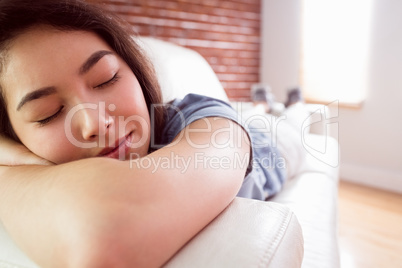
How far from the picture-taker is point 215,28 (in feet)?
8.63

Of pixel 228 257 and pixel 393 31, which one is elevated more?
pixel 393 31

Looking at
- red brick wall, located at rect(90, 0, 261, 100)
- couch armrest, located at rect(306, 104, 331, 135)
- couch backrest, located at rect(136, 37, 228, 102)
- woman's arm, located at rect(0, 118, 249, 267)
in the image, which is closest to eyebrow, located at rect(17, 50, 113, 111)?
woman's arm, located at rect(0, 118, 249, 267)

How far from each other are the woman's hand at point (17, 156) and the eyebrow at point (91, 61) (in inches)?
7.2

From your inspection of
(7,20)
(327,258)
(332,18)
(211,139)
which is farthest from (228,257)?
(332,18)

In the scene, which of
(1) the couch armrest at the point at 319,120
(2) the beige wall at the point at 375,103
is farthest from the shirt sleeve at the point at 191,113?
(2) the beige wall at the point at 375,103

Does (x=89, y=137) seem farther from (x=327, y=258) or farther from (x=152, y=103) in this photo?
(x=327, y=258)

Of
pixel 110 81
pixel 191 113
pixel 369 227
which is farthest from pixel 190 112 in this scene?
pixel 369 227

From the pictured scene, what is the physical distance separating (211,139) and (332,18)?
2.41 m

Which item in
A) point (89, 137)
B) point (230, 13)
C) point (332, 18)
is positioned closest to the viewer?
point (89, 137)

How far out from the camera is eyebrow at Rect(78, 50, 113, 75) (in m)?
0.58

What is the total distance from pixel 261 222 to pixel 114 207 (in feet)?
0.68

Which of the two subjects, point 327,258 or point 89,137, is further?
point 327,258

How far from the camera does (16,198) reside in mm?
452

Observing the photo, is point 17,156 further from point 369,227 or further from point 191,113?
point 369,227
